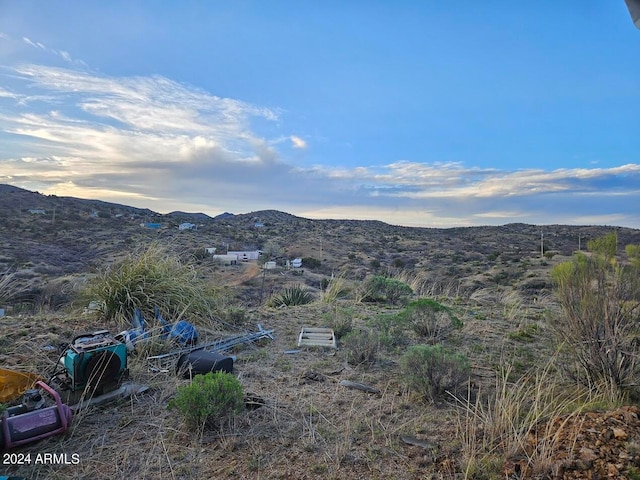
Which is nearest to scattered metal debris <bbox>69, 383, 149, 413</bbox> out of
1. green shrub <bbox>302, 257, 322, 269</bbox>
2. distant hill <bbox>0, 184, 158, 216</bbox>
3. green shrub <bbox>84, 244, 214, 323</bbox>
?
green shrub <bbox>84, 244, 214, 323</bbox>

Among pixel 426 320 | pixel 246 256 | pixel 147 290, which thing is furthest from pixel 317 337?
pixel 246 256

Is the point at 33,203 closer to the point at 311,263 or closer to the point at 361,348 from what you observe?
the point at 311,263

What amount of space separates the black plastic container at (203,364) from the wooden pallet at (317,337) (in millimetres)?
1436

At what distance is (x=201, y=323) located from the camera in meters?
5.90

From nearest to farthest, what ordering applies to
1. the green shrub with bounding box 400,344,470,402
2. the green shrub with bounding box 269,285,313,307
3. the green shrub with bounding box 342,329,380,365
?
1. the green shrub with bounding box 400,344,470,402
2. the green shrub with bounding box 342,329,380,365
3. the green shrub with bounding box 269,285,313,307

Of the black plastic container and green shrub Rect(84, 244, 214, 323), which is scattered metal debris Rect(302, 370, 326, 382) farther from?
green shrub Rect(84, 244, 214, 323)

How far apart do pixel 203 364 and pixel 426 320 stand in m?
3.15

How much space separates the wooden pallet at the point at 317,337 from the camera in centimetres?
537

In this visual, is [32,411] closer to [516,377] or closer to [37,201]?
[516,377]

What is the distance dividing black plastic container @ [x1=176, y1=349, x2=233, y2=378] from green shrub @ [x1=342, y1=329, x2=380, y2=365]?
4.66 ft

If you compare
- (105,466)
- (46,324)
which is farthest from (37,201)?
(105,466)

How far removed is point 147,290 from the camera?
18.7 feet

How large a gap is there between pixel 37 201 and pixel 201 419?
5435cm

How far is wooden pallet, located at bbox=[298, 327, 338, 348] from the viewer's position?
537cm
